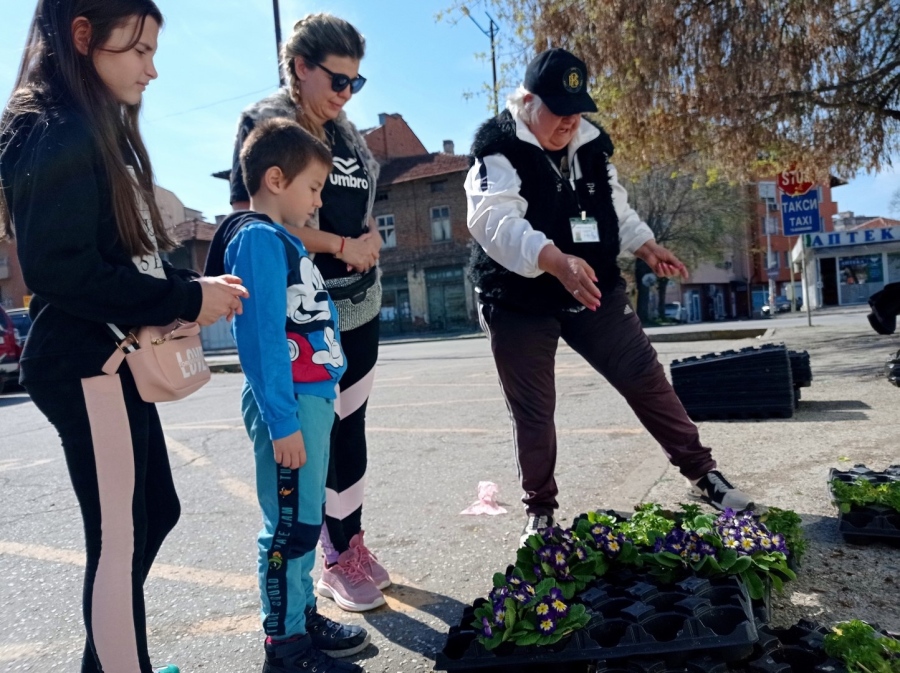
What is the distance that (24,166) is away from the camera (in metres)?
1.59

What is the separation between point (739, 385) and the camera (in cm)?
541

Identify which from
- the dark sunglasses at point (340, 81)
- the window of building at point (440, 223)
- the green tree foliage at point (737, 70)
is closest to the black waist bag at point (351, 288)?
the dark sunglasses at point (340, 81)

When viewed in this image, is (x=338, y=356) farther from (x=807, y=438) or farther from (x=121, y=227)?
(x=807, y=438)

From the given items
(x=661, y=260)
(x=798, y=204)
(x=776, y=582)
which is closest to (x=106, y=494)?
(x=776, y=582)

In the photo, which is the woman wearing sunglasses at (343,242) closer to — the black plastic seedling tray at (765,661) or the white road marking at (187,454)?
the black plastic seedling tray at (765,661)

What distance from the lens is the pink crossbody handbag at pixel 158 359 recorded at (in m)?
1.75

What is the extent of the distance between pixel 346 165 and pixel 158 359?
3.95 feet

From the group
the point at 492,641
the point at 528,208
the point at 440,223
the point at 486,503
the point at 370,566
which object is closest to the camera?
the point at 492,641

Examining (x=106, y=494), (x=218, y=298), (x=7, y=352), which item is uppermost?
(x=218, y=298)

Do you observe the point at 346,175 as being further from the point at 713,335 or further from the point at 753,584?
the point at 713,335

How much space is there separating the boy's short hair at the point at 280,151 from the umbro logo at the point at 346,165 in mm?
422

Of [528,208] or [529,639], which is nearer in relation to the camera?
[529,639]

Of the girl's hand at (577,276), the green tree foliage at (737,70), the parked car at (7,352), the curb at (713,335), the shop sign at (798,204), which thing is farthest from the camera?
the curb at (713,335)

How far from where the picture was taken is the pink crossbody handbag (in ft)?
5.73
